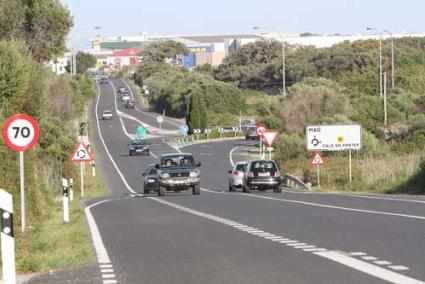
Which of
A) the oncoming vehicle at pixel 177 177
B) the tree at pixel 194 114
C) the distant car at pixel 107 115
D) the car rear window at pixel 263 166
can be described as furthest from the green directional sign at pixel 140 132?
the oncoming vehicle at pixel 177 177

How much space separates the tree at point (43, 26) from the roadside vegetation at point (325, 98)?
568 inches

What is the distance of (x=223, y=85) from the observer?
4963 inches

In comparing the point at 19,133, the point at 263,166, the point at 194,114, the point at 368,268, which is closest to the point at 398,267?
A: the point at 368,268

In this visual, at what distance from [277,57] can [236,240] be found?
13679cm

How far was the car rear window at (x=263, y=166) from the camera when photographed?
39.2 metres

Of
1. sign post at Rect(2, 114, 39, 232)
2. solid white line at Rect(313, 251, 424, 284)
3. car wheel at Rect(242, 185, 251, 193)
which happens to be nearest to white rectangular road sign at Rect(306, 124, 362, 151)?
car wheel at Rect(242, 185, 251, 193)

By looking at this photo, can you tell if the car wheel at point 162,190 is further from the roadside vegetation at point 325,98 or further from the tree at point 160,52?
the tree at point 160,52

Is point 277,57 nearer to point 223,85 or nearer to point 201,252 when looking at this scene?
point 223,85

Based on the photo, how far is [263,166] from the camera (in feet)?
129

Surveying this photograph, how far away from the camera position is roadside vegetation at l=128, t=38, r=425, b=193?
45.8 meters

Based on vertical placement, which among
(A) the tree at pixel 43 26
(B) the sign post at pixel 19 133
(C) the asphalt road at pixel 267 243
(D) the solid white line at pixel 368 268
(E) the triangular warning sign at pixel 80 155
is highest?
(A) the tree at pixel 43 26

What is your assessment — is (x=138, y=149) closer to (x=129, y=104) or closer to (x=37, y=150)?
(x=37, y=150)

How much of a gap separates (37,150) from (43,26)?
25.2 feet

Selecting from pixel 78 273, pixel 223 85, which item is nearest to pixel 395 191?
pixel 78 273
